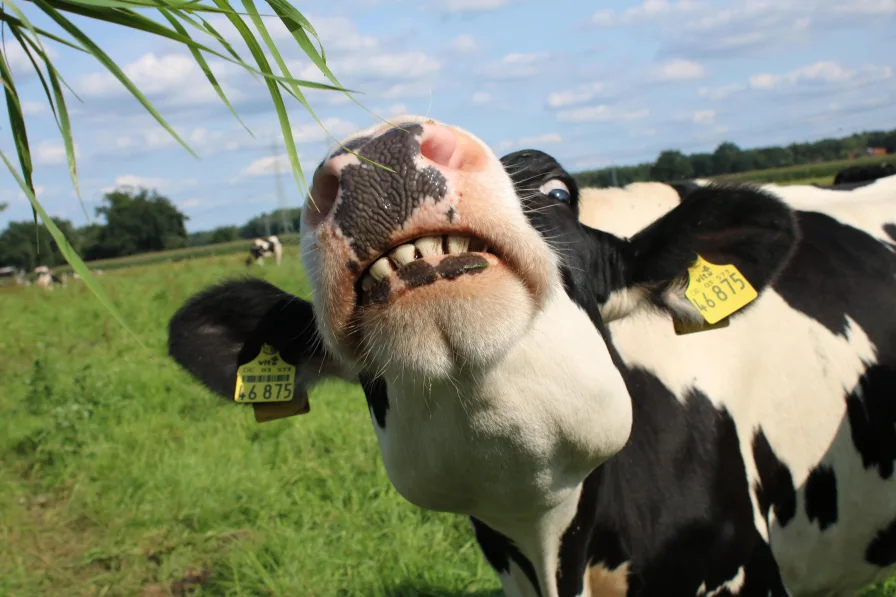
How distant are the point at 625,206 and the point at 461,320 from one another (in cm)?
172

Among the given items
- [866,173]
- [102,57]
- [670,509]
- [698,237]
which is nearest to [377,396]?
[670,509]

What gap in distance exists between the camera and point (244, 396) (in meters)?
2.71

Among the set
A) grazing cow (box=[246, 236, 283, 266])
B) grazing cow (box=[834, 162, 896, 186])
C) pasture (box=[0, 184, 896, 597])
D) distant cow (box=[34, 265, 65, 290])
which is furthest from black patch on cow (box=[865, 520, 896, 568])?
distant cow (box=[34, 265, 65, 290])

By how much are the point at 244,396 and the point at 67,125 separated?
5.20 ft

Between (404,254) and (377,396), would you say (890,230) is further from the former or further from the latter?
(404,254)

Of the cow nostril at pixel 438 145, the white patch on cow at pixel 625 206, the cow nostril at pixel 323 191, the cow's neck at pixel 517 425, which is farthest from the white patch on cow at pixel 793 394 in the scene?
the cow nostril at pixel 323 191

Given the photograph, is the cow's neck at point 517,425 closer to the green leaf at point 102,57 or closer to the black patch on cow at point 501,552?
the black patch on cow at point 501,552

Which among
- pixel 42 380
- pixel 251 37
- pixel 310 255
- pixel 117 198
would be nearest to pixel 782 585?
pixel 310 255

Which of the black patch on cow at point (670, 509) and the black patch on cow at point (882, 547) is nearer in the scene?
the black patch on cow at point (670, 509)

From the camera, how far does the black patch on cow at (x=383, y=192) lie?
1.71 meters

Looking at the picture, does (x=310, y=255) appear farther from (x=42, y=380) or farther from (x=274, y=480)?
(x=42, y=380)

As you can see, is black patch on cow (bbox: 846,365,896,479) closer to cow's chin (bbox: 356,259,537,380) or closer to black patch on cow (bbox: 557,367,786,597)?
black patch on cow (bbox: 557,367,786,597)

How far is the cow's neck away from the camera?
203 centimetres

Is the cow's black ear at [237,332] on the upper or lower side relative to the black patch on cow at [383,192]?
lower
